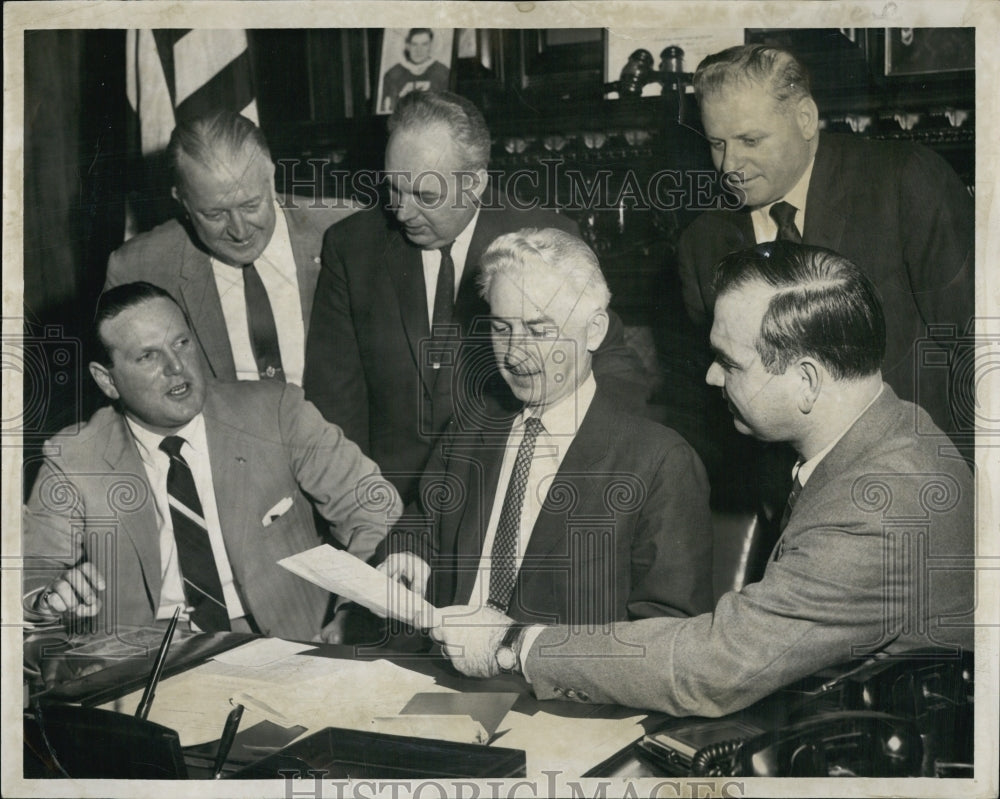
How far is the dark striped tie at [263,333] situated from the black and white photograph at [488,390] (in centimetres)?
2

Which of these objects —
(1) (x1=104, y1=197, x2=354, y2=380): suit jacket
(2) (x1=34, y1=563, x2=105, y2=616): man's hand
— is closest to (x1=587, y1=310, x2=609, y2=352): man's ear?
(1) (x1=104, y1=197, x2=354, y2=380): suit jacket

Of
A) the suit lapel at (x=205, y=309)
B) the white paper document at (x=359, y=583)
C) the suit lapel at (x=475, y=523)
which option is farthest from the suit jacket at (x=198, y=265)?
the suit lapel at (x=475, y=523)

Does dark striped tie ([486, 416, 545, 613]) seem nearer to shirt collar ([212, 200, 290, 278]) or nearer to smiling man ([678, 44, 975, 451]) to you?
smiling man ([678, 44, 975, 451])

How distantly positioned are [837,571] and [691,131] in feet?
6.01

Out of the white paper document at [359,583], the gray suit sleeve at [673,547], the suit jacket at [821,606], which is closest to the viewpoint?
the suit jacket at [821,606]

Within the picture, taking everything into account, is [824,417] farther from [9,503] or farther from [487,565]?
[9,503]

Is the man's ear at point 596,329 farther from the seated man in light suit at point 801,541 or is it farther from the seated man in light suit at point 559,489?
the seated man in light suit at point 801,541

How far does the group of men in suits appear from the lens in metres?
4.27

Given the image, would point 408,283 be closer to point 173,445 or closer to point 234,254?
point 234,254

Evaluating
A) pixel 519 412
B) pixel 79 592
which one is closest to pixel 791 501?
pixel 519 412

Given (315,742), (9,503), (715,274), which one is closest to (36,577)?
(9,503)

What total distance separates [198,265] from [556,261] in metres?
1.47

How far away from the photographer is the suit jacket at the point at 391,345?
Answer: 4438 millimetres

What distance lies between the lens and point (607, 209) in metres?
4.43
